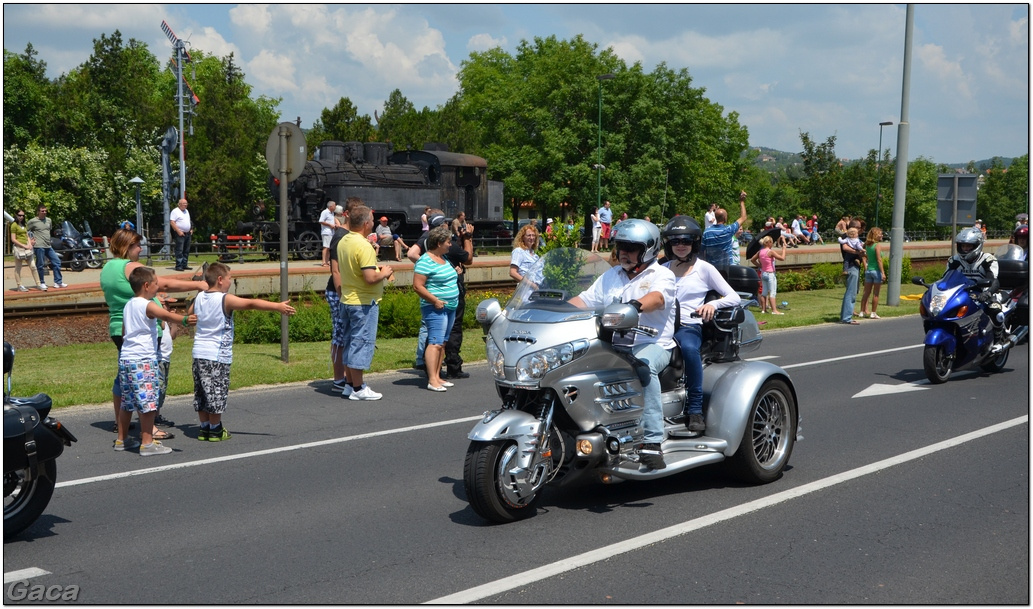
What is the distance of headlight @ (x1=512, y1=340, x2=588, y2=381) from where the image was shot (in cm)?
595

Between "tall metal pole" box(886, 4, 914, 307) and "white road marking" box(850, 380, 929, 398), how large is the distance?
11477 millimetres

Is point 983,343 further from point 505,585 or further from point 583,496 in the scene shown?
point 505,585

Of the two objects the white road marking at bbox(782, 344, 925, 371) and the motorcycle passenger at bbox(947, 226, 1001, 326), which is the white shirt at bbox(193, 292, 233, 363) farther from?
the motorcycle passenger at bbox(947, 226, 1001, 326)

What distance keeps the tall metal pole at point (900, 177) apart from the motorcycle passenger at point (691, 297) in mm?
16683

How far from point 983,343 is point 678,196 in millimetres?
44350

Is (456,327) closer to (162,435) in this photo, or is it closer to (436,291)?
(436,291)

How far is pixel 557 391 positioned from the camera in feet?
19.8

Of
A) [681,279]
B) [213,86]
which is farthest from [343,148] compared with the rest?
[681,279]

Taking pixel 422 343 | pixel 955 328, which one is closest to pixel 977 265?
pixel 955 328

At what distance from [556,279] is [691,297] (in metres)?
1.23

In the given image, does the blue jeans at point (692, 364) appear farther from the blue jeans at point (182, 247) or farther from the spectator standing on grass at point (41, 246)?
the blue jeans at point (182, 247)

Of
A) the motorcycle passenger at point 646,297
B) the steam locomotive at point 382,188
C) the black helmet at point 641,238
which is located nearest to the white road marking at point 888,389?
the motorcycle passenger at point 646,297

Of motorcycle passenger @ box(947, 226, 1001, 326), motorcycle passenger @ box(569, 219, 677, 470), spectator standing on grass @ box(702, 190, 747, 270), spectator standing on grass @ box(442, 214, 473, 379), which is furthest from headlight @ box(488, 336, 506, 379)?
spectator standing on grass @ box(702, 190, 747, 270)

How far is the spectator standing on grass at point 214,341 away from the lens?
8.41m
